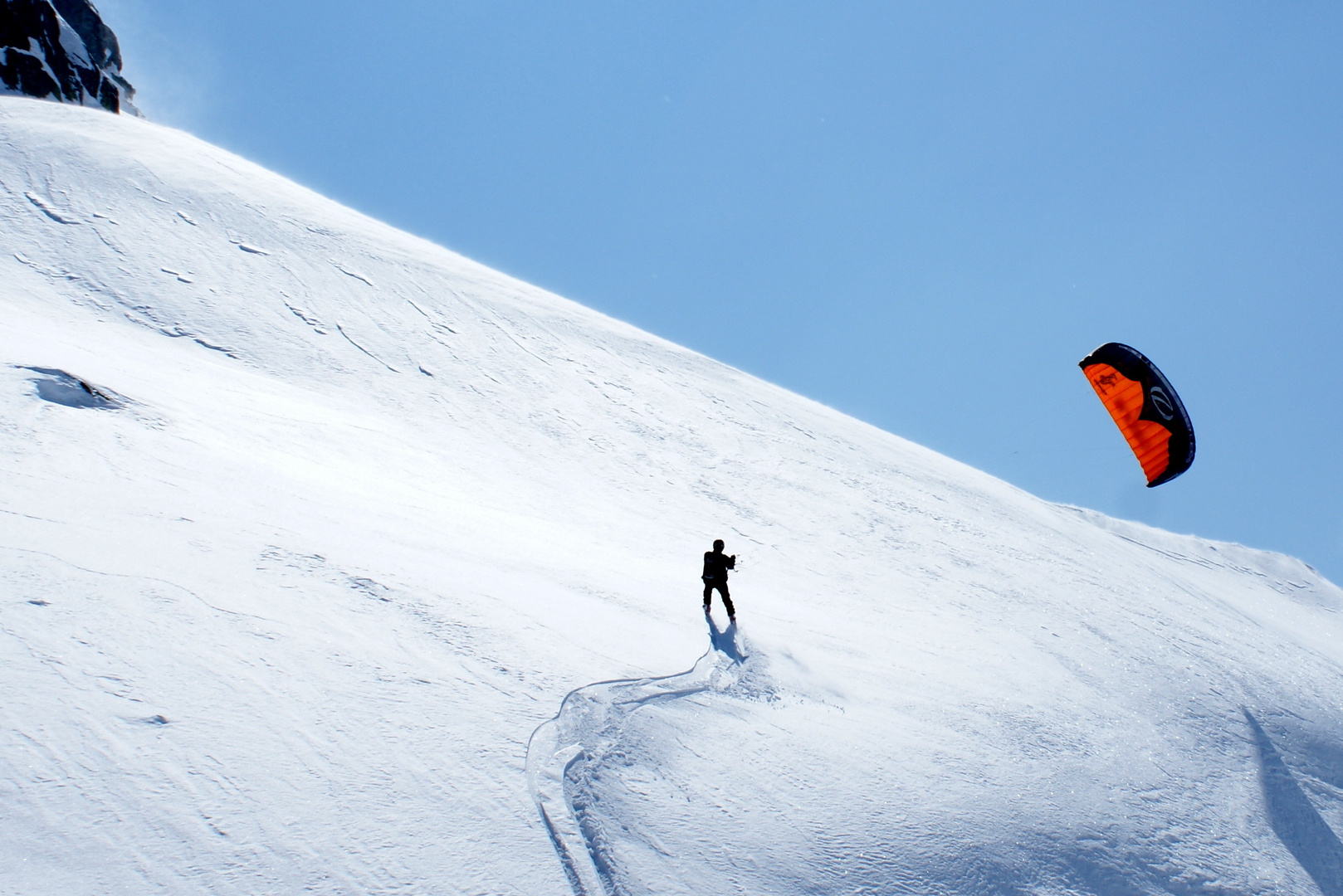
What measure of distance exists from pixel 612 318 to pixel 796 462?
33.0ft

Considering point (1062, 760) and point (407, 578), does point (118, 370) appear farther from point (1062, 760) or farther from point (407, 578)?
point (1062, 760)

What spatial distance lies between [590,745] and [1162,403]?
1268 cm

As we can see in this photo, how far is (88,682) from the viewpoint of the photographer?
175 inches

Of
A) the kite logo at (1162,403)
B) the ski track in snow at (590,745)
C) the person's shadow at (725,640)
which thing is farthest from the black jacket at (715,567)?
the kite logo at (1162,403)

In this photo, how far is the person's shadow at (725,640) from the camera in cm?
730

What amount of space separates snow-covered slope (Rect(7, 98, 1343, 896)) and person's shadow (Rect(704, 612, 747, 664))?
0.21 feet

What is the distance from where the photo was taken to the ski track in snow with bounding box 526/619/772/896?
13.8 ft

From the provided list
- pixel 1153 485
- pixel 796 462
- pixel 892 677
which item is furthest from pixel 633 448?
pixel 1153 485

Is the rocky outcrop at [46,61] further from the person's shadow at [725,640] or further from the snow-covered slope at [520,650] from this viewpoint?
the person's shadow at [725,640]

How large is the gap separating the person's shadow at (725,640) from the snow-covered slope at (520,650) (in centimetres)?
6

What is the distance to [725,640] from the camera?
25.2ft

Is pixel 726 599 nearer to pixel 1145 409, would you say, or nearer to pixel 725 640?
pixel 725 640

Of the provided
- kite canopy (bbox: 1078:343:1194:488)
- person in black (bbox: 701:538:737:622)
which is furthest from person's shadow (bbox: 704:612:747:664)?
kite canopy (bbox: 1078:343:1194:488)

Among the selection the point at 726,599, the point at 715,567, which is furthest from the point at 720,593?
the point at 715,567
